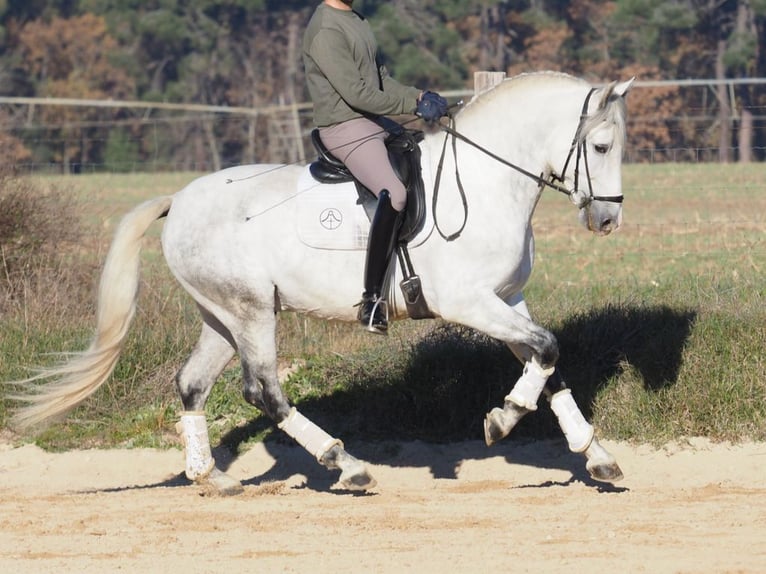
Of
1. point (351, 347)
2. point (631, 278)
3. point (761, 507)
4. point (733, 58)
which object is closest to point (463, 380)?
point (351, 347)

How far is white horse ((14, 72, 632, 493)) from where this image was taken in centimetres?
779

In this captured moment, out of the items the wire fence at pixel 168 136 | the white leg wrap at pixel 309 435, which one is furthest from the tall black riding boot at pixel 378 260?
the wire fence at pixel 168 136

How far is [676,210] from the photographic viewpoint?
2180 cm

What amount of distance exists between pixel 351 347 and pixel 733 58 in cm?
3563

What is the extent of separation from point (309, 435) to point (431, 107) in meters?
2.13

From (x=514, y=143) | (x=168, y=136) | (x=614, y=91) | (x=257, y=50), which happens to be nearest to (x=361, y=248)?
(x=514, y=143)

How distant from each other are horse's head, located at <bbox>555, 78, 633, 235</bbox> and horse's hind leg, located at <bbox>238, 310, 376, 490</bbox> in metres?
2.03

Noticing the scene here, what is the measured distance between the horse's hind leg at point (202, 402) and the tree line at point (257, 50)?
25946mm

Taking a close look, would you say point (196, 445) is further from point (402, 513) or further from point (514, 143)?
point (514, 143)

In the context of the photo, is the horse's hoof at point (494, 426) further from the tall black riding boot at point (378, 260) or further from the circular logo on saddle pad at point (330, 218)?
the circular logo on saddle pad at point (330, 218)

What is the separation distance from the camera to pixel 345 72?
25.8 ft

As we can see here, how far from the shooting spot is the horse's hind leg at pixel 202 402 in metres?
8.41

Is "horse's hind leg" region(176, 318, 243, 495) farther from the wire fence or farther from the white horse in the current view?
the wire fence

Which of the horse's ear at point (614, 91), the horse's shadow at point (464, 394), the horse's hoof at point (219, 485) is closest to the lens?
the horse's ear at point (614, 91)
